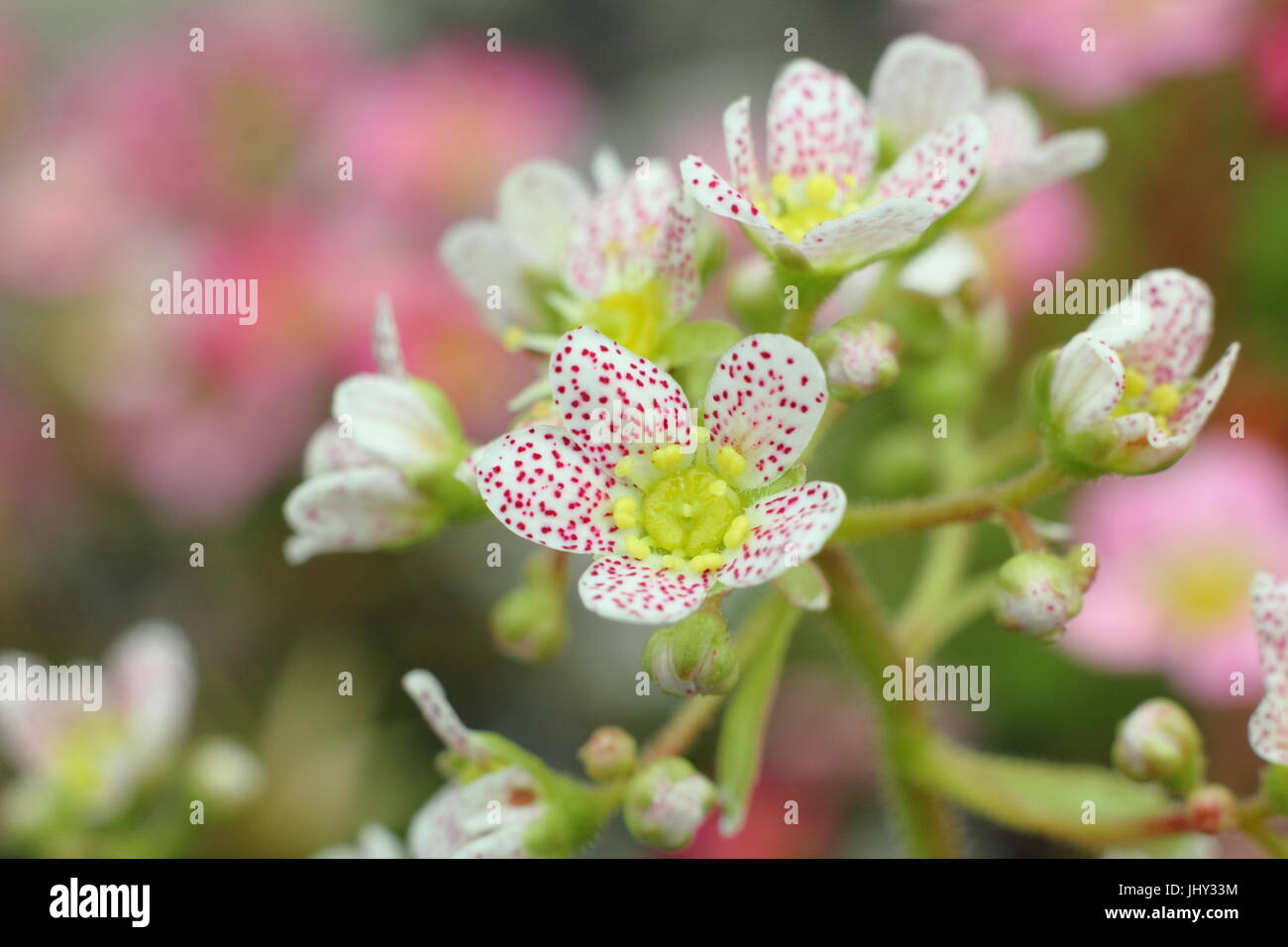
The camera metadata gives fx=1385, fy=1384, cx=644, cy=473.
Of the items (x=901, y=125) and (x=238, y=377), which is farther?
(x=238, y=377)

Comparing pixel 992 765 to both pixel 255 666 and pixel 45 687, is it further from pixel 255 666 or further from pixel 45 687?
pixel 255 666

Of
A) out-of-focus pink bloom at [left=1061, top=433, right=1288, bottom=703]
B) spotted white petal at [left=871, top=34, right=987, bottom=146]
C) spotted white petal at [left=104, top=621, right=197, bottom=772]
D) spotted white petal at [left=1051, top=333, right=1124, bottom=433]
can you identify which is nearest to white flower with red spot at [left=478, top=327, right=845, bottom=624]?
spotted white petal at [left=1051, top=333, right=1124, bottom=433]

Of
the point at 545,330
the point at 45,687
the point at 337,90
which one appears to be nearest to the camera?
the point at 545,330

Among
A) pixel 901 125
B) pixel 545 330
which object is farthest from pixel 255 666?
pixel 901 125

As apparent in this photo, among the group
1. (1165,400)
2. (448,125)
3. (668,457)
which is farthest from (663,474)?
(448,125)

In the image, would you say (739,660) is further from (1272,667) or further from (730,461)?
(1272,667)

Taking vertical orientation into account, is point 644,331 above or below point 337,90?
below

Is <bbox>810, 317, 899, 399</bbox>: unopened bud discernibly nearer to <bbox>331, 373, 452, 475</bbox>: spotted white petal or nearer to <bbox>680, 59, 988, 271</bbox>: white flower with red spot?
<bbox>680, 59, 988, 271</bbox>: white flower with red spot

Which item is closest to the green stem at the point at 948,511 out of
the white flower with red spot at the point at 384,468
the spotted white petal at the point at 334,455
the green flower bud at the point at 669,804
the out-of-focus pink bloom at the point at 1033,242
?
the green flower bud at the point at 669,804

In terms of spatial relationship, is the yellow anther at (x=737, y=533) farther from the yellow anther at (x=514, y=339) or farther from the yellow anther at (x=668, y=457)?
the yellow anther at (x=514, y=339)
